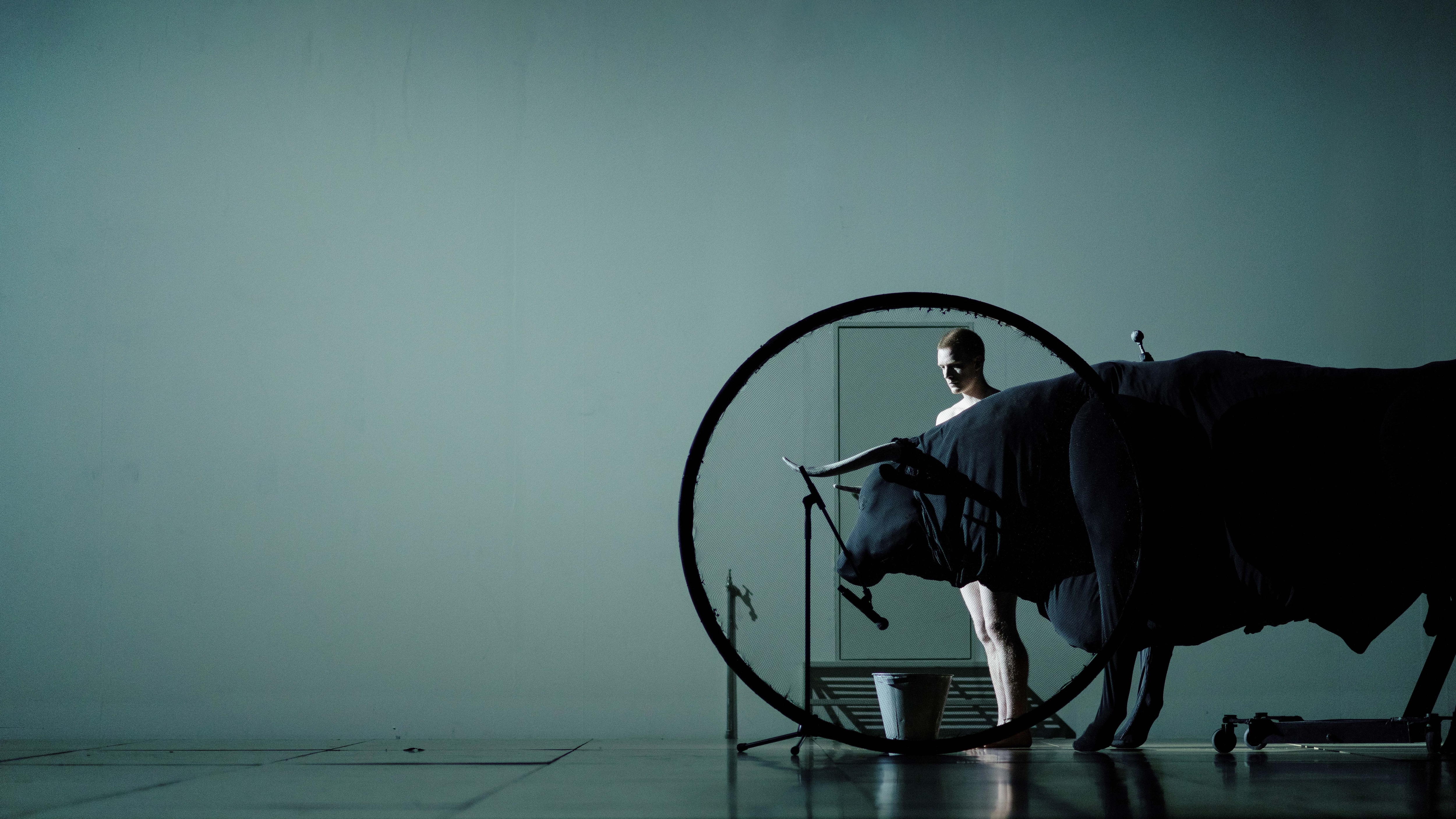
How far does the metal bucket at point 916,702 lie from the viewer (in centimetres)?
268

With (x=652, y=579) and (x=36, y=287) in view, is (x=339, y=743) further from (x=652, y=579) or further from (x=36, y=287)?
(x=36, y=287)

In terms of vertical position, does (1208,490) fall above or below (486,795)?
above

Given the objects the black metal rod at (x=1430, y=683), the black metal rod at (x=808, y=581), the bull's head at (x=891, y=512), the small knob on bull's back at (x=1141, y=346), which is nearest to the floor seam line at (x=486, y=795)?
the black metal rod at (x=808, y=581)

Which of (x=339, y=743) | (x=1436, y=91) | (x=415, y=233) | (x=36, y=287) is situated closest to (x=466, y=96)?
(x=415, y=233)

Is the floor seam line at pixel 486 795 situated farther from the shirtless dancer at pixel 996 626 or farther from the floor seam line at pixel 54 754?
the floor seam line at pixel 54 754

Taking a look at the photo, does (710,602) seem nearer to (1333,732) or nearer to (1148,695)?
(1148,695)

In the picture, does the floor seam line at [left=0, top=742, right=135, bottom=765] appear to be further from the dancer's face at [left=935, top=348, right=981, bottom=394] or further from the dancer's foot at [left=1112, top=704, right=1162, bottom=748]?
the dancer's foot at [left=1112, top=704, right=1162, bottom=748]

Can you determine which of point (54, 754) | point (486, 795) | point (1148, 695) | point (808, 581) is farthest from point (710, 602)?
point (54, 754)

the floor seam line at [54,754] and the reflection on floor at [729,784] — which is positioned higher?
the reflection on floor at [729,784]

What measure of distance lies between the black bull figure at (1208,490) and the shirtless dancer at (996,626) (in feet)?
1.40

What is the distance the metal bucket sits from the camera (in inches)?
106

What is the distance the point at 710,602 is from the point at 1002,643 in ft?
3.37

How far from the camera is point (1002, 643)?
2.72m

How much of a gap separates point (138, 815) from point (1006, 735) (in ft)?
4.90
